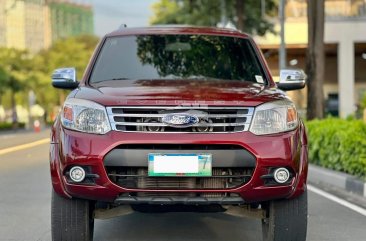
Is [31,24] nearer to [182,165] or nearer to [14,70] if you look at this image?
[14,70]

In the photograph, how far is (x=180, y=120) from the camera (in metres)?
4.80

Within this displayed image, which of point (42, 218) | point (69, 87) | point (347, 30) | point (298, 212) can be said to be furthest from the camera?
point (347, 30)

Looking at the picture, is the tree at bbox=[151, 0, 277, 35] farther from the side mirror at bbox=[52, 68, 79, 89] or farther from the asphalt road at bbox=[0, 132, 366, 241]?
the side mirror at bbox=[52, 68, 79, 89]

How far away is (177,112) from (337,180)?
18.4 feet

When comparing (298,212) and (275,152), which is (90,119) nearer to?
(275,152)

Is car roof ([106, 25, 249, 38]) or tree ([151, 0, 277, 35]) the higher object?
tree ([151, 0, 277, 35])

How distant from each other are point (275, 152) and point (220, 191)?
46 centimetres

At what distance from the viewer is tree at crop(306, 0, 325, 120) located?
15.1m

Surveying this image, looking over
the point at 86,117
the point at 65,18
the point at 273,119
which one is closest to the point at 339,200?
the point at 273,119

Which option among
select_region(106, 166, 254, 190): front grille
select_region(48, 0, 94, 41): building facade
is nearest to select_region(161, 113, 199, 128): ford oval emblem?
select_region(106, 166, 254, 190): front grille

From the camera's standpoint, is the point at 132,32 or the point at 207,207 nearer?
the point at 207,207

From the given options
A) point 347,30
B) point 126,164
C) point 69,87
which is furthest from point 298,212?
point 347,30

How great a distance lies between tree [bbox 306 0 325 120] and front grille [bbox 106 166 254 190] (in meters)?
10.7

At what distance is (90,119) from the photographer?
16.0 feet
